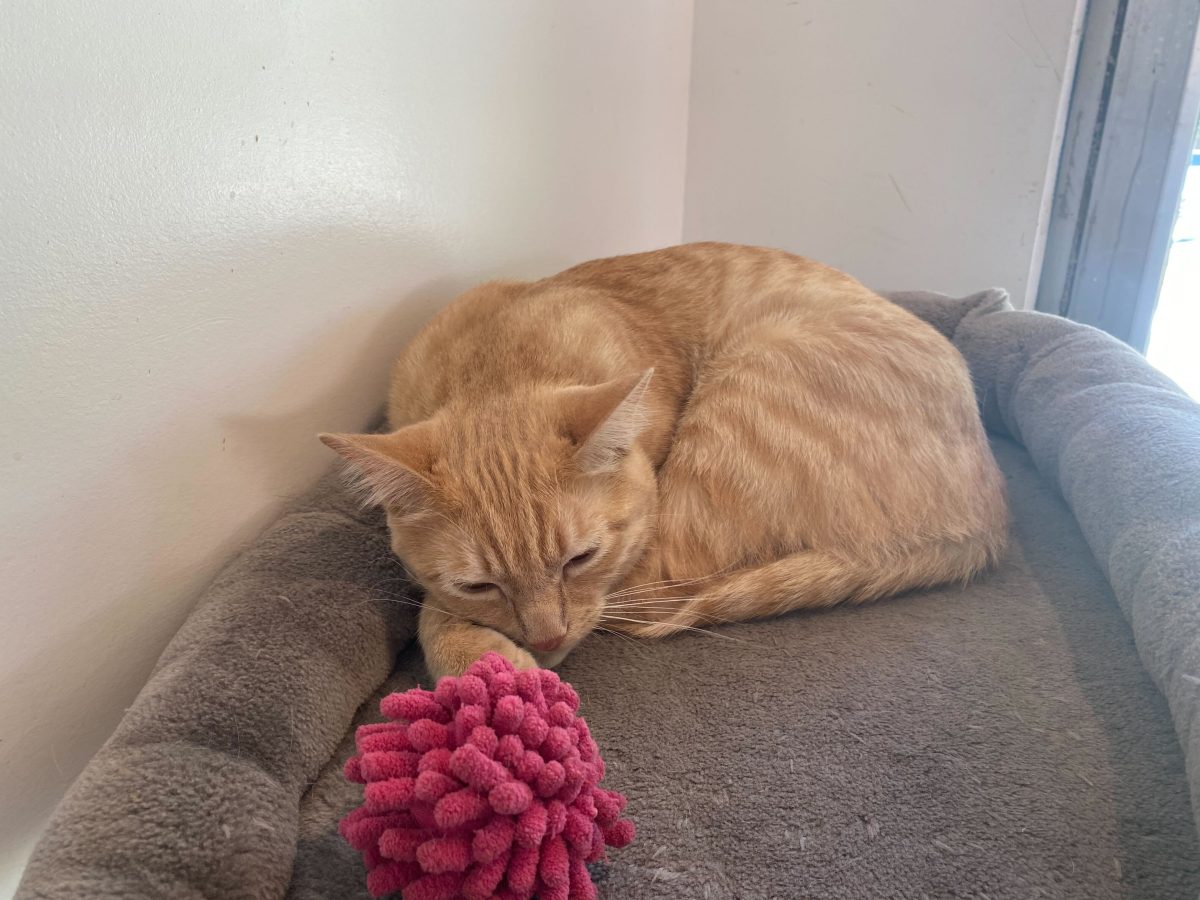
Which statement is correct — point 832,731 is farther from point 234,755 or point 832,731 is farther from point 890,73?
point 890,73

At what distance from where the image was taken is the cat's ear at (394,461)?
1.01 metres

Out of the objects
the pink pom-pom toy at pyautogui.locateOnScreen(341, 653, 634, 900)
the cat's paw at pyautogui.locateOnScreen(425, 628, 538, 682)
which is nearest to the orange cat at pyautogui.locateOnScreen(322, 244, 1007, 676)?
the cat's paw at pyautogui.locateOnScreen(425, 628, 538, 682)

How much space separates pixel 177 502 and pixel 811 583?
983mm

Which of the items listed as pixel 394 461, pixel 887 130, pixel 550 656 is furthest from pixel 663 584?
pixel 887 130

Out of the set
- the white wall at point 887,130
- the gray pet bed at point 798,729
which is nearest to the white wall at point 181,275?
the gray pet bed at point 798,729

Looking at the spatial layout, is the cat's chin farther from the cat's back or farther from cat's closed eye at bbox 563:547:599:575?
the cat's back

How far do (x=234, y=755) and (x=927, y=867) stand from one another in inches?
31.7

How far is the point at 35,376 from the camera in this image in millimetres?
948

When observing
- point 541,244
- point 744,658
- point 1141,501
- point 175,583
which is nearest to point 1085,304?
point 1141,501

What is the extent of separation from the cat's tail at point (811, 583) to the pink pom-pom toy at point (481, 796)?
1.57 ft

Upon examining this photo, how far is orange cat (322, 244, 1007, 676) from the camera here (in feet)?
3.72

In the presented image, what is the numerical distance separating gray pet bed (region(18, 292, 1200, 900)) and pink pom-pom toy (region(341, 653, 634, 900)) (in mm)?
139

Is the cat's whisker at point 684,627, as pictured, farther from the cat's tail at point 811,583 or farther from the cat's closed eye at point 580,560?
the cat's closed eye at point 580,560

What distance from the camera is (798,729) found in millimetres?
1075
